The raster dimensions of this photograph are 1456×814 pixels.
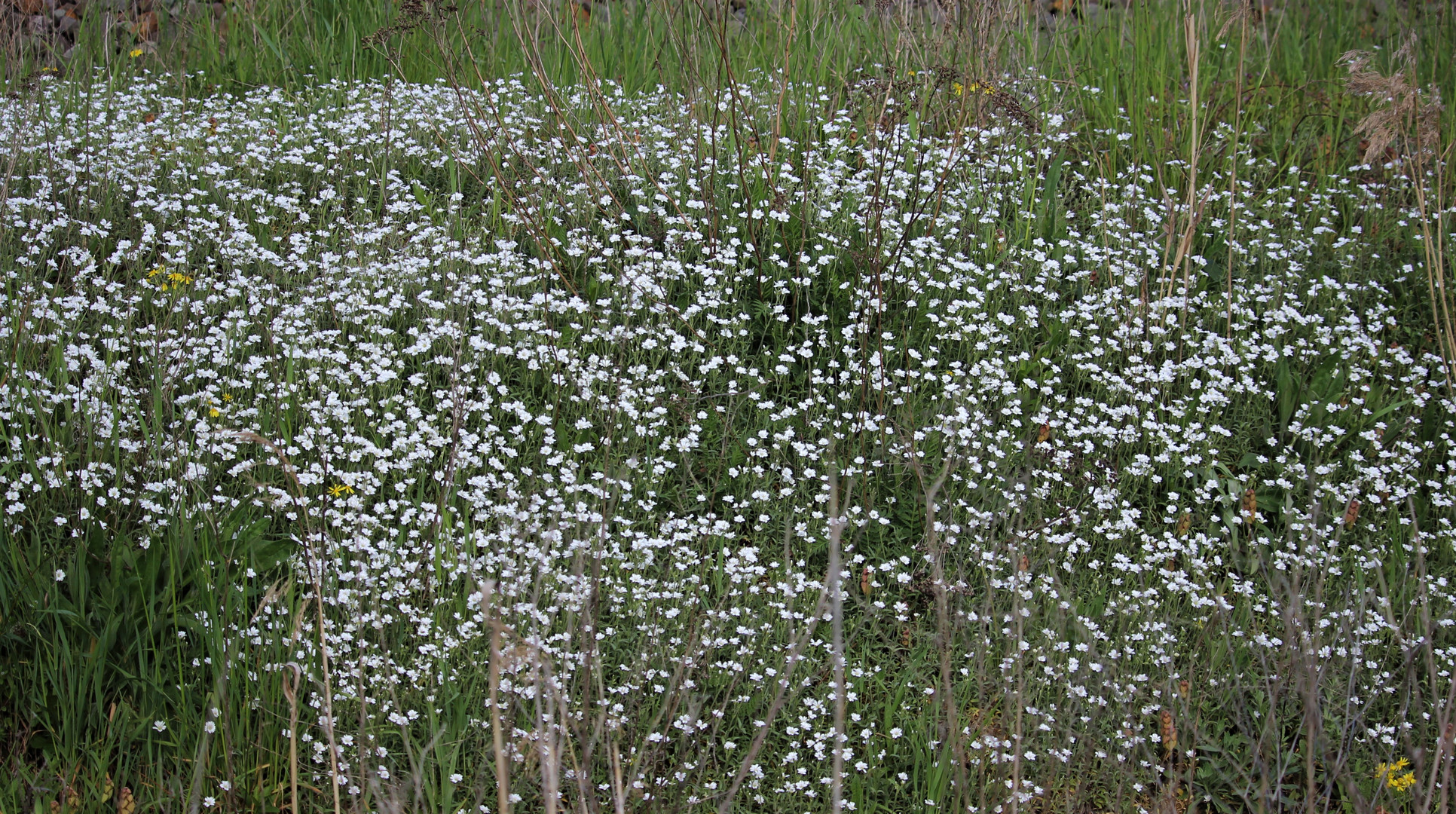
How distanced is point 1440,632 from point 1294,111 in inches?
136

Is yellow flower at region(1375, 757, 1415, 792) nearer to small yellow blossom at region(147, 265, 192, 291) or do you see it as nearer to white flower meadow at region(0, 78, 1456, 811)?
white flower meadow at region(0, 78, 1456, 811)

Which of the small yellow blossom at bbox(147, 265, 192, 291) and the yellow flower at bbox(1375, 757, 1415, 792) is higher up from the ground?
the small yellow blossom at bbox(147, 265, 192, 291)

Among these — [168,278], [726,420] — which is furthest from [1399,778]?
[168,278]

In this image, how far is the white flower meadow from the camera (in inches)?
115

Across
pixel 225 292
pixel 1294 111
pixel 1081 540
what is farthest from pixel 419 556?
pixel 1294 111

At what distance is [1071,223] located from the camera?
5.03m

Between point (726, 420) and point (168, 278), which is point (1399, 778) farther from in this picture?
point (168, 278)

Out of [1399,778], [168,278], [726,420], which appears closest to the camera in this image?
[1399,778]

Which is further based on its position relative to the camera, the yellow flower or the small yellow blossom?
the small yellow blossom

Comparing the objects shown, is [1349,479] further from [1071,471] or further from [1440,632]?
[1071,471]

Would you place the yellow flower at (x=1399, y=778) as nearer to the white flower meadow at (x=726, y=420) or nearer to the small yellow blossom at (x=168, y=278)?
the white flower meadow at (x=726, y=420)

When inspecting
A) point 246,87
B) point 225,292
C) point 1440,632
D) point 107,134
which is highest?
point 246,87

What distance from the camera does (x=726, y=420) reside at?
3816 millimetres

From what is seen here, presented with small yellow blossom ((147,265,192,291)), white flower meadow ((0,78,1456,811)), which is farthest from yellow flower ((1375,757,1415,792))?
small yellow blossom ((147,265,192,291))
